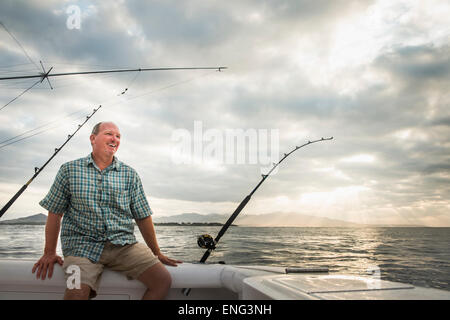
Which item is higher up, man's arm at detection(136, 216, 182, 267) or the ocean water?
man's arm at detection(136, 216, 182, 267)

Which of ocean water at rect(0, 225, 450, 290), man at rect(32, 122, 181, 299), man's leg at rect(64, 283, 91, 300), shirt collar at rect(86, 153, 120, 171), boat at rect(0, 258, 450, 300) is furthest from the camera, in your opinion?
ocean water at rect(0, 225, 450, 290)

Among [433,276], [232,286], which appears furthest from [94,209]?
[433,276]

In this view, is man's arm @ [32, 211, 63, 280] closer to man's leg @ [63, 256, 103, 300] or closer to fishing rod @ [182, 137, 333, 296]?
man's leg @ [63, 256, 103, 300]

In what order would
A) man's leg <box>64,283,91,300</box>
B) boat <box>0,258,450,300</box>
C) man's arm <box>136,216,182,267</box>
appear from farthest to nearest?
man's arm <box>136,216,182,267</box> → man's leg <box>64,283,91,300</box> → boat <box>0,258,450,300</box>

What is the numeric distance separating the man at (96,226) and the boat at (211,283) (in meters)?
0.10

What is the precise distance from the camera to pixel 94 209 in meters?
1.87

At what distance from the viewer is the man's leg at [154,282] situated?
1.93 metres

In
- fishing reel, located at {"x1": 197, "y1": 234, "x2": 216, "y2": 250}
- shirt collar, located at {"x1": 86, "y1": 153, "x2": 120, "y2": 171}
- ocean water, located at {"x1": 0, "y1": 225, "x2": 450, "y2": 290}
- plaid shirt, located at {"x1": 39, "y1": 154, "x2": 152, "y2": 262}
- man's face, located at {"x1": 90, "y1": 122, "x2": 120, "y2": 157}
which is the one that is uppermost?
man's face, located at {"x1": 90, "y1": 122, "x2": 120, "y2": 157}

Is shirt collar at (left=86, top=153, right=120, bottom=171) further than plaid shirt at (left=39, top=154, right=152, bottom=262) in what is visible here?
Yes

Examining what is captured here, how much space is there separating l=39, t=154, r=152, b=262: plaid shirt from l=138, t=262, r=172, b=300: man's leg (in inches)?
9.4

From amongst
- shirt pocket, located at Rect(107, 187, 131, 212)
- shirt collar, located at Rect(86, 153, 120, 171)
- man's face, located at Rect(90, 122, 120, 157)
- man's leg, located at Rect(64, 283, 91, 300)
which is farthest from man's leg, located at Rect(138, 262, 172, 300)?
man's face, located at Rect(90, 122, 120, 157)

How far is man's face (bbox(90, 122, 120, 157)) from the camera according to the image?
6.72 ft

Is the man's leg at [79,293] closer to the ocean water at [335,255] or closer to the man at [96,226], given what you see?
the man at [96,226]
